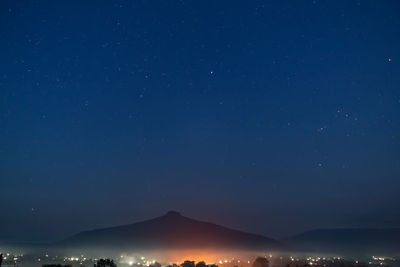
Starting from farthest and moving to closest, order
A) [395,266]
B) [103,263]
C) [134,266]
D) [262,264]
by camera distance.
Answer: [395,266] → [134,266] → [262,264] → [103,263]

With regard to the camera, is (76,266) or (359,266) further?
(359,266)

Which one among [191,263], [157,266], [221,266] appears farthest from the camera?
[221,266]

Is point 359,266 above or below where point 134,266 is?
below

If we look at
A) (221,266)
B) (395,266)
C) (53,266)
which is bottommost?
(395,266)

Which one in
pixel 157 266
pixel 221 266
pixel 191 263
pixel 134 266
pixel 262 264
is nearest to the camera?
pixel 262 264

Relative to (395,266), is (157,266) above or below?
above

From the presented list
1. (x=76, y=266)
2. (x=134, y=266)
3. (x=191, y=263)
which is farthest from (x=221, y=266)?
(x=76, y=266)

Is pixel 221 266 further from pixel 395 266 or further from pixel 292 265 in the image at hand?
pixel 395 266

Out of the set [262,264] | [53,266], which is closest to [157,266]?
[262,264]

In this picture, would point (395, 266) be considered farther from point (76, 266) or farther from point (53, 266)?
point (53, 266)
